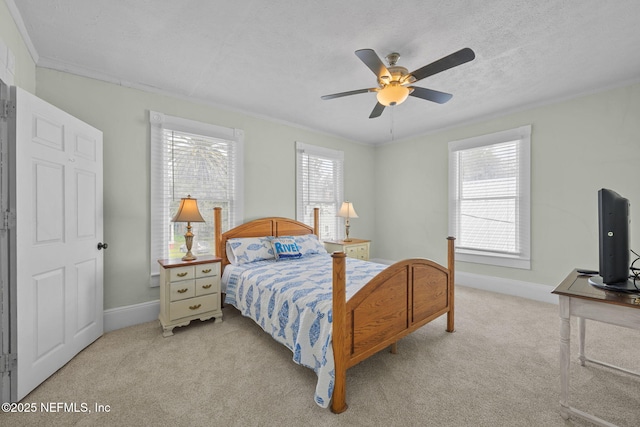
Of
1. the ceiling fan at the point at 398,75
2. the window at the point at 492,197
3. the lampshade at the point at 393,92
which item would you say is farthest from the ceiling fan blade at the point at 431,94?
the window at the point at 492,197

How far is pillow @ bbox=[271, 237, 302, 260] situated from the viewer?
3498 mm

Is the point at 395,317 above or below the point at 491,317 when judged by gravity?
above

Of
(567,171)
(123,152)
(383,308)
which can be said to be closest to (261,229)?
(123,152)

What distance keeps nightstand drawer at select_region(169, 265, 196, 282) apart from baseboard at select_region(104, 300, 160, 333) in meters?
0.69

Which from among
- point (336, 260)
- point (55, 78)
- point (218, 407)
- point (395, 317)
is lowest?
point (218, 407)

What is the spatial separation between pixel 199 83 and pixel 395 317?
3213mm

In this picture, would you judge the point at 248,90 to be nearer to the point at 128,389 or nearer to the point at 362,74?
the point at 362,74

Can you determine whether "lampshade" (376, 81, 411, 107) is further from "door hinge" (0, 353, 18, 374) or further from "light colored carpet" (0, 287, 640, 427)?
"door hinge" (0, 353, 18, 374)

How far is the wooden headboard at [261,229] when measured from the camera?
3.46 metres

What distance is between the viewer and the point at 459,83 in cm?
303

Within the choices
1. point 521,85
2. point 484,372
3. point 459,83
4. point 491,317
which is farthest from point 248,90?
point 491,317

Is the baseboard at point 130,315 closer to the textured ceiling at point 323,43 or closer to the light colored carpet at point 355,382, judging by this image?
the light colored carpet at point 355,382

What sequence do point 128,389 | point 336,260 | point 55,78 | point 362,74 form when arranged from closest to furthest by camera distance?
Answer: point 336,260 < point 128,389 < point 55,78 < point 362,74

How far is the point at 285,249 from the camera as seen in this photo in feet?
11.6
